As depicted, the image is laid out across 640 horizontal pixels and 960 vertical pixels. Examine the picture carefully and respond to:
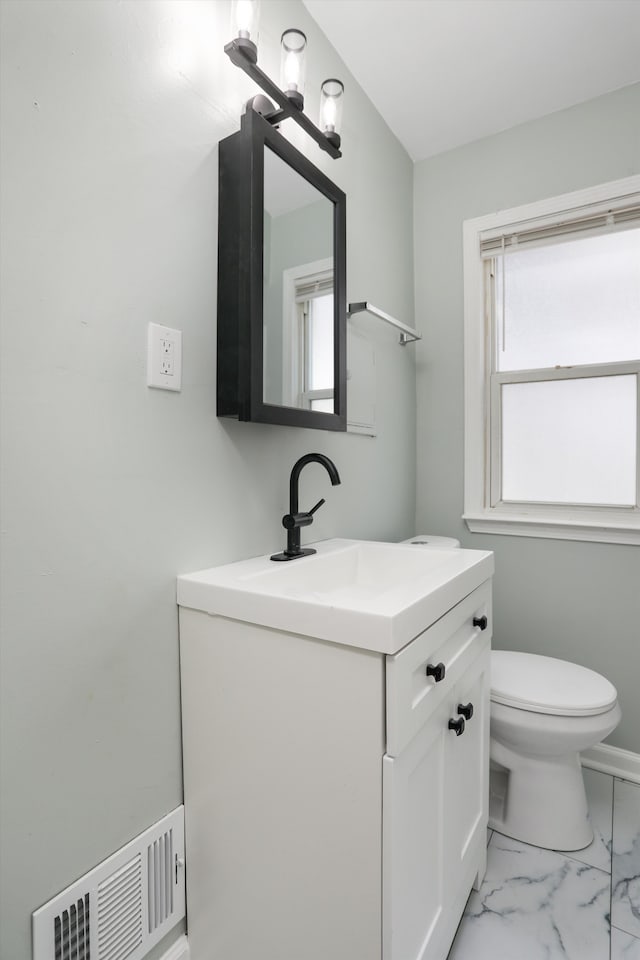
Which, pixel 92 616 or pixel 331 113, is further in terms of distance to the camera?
pixel 331 113

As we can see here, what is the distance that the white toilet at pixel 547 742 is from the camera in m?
1.34

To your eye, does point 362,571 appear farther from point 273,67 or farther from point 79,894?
point 273,67

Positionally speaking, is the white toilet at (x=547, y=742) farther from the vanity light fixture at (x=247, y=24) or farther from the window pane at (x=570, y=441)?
the vanity light fixture at (x=247, y=24)

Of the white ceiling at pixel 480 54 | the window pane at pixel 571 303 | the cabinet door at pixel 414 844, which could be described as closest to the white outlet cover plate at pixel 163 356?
the cabinet door at pixel 414 844

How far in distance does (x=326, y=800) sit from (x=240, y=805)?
220 millimetres

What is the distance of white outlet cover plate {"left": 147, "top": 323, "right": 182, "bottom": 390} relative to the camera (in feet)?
3.14

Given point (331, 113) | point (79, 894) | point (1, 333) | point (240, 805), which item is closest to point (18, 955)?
point (79, 894)

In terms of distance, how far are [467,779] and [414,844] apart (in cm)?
36

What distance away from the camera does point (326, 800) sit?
0.80 meters

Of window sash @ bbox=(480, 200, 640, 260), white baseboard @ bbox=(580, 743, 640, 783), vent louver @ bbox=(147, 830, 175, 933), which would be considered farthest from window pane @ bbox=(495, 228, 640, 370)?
vent louver @ bbox=(147, 830, 175, 933)

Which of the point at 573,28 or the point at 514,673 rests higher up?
the point at 573,28

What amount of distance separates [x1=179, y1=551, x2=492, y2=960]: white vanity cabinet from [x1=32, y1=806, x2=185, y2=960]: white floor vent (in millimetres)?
43

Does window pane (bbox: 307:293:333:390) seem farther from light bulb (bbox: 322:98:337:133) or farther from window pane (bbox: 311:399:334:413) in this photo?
light bulb (bbox: 322:98:337:133)

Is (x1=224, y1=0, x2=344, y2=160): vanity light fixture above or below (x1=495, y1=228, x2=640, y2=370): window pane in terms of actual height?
above
